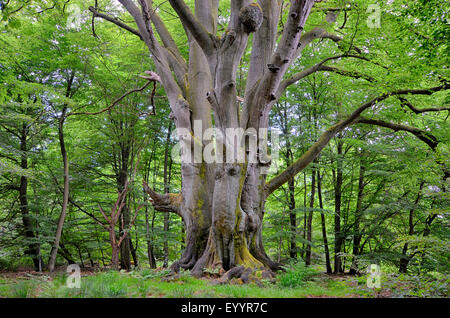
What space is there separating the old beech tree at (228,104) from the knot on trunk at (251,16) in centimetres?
1

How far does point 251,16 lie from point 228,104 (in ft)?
4.09

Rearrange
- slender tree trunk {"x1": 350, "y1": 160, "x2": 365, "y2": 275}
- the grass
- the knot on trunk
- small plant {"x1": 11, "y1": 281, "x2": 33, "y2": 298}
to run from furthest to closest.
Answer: slender tree trunk {"x1": 350, "y1": 160, "x2": 365, "y2": 275} < the knot on trunk < the grass < small plant {"x1": 11, "y1": 281, "x2": 33, "y2": 298}

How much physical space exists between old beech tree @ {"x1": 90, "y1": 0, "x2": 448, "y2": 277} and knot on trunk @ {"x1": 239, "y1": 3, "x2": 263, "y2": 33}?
0.04 feet

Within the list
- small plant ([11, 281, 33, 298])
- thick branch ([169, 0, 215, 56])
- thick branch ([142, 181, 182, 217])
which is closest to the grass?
small plant ([11, 281, 33, 298])

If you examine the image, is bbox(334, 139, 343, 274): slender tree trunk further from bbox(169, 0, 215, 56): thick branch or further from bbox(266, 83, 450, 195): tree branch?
bbox(169, 0, 215, 56): thick branch

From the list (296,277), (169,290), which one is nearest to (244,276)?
(296,277)

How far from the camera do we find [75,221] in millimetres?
9422

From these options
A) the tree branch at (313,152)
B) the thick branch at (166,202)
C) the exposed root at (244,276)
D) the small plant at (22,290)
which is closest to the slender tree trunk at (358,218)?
the tree branch at (313,152)

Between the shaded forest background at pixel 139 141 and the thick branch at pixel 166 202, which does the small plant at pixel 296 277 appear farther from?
the shaded forest background at pixel 139 141

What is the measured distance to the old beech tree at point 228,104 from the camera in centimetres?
A: 385

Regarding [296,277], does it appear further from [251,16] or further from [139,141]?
[139,141]

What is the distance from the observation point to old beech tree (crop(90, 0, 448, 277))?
3848 mm
